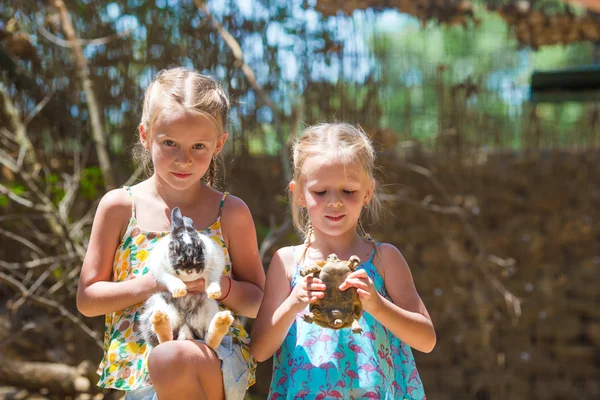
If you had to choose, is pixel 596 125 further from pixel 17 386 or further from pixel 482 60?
pixel 17 386

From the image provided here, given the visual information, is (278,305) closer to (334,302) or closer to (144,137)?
(334,302)

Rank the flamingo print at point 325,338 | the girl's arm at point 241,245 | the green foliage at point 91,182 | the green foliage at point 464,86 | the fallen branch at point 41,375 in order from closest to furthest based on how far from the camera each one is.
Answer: the flamingo print at point 325,338
the girl's arm at point 241,245
the fallen branch at point 41,375
the green foliage at point 91,182
the green foliage at point 464,86

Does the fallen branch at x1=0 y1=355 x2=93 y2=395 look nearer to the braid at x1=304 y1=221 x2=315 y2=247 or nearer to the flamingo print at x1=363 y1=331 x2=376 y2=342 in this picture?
the braid at x1=304 y1=221 x2=315 y2=247

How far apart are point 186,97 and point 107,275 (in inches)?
28.1

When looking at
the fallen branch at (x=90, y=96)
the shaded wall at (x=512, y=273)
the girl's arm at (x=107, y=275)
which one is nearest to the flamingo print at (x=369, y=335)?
the girl's arm at (x=107, y=275)

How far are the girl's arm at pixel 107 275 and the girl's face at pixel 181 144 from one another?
244 mm

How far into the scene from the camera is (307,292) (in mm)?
2270

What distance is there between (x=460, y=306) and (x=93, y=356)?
3.00m

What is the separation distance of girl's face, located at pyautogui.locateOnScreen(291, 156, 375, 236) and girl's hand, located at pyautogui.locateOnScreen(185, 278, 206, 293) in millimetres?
482

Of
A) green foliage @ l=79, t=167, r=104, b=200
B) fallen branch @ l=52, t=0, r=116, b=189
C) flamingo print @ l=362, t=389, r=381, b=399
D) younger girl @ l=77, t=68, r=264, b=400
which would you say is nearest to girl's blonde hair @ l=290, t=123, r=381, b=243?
younger girl @ l=77, t=68, r=264, b=400

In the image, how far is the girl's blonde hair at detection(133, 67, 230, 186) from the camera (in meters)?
2.46

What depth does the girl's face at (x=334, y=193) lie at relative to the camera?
2.47 metres

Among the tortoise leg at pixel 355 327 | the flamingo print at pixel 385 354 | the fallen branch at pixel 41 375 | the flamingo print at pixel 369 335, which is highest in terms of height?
the tortoise leg at pixel 355 327

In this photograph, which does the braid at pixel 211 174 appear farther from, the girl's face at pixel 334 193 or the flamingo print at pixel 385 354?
the flamingo print at pixel 385 354
